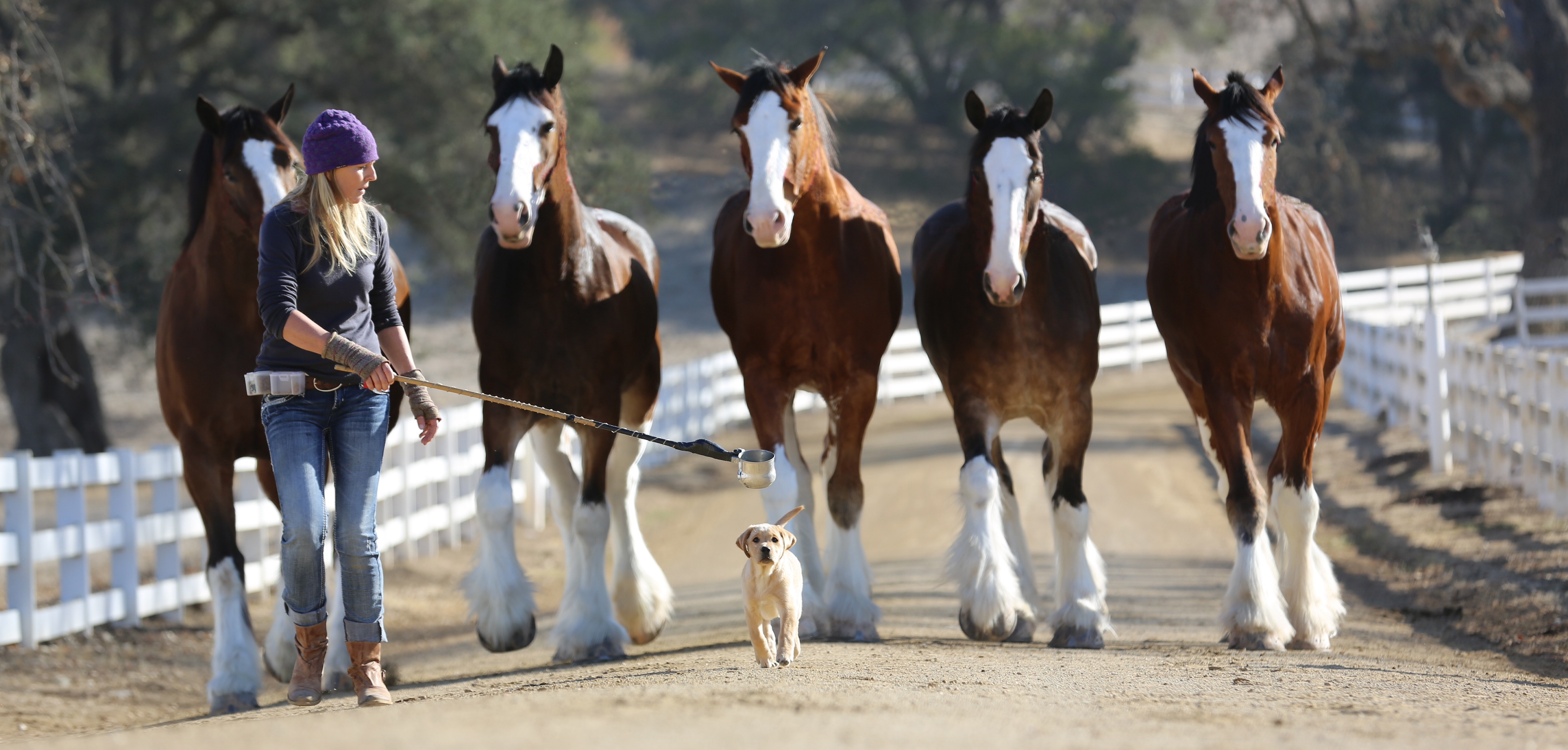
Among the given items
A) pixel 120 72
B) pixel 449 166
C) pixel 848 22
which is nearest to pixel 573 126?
pixel 449 166

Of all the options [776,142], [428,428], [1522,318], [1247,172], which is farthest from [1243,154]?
[1522,318]

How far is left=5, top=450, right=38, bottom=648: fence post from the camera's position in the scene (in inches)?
300

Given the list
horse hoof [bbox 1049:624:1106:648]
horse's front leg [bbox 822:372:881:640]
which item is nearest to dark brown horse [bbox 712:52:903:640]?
horse's front leg [bbox 822:372:881:640]

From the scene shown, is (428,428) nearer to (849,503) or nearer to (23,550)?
(849,503)

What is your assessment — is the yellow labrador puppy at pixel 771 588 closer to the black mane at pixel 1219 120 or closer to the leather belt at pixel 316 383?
the leather belt at pixel 316 383

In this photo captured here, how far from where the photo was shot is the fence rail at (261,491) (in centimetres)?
778

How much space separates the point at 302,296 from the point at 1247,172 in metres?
3.97

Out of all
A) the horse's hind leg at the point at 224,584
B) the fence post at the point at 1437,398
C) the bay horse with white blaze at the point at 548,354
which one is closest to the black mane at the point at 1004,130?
the bay horse with white blaze at the point at 548,354

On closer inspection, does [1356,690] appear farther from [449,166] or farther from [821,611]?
[449,166]

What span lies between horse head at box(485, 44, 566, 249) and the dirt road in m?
1.95

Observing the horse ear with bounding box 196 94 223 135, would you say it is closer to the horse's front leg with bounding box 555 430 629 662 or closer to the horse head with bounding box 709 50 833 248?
the horse's front leg with bounding box 555 430 629 662

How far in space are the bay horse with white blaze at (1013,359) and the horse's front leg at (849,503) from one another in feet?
1.48

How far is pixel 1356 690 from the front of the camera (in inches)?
189

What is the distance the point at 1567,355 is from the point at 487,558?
26.1 feet
